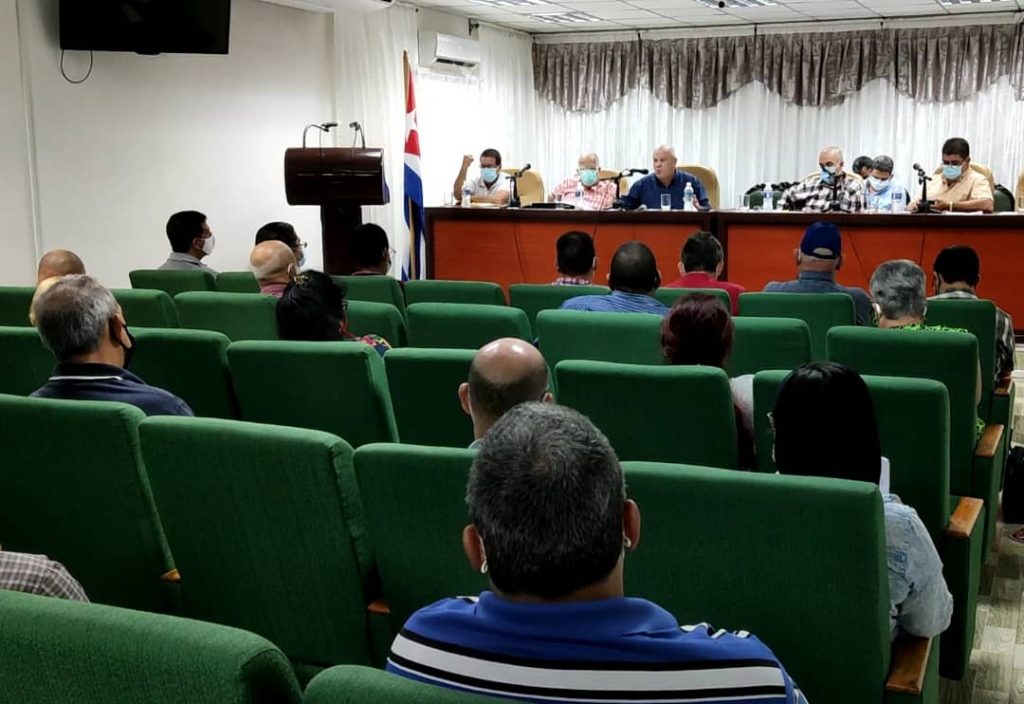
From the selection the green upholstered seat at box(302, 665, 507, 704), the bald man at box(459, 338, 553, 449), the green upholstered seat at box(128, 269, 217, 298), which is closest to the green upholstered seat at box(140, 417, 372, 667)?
the bald man at box(459, 338, 553, 449)

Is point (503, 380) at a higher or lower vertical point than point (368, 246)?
lower

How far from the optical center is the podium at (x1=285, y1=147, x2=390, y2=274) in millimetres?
7652

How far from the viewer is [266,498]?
6.80ft

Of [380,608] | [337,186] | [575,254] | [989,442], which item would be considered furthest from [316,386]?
[337,186]

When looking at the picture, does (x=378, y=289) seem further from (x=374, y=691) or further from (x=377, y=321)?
(x=374, y=691)

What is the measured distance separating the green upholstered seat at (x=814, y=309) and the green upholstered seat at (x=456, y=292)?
3.73 feet

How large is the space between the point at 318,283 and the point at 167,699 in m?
2.56

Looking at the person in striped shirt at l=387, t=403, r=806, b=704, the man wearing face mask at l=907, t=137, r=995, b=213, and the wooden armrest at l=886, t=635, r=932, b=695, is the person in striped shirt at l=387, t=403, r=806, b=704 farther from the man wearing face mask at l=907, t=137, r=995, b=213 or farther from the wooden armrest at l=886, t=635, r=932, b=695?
the man wearing face mask at l=907, t=137, r=995, b=213

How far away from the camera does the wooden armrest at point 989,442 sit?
3.34 m

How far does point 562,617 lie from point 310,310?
2.50 meters

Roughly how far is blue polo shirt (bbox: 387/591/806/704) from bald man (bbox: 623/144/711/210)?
7.47m

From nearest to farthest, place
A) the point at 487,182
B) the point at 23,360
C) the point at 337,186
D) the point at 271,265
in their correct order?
1. the point at 23,360
2. the point at 271,265
3. the point at 337,186
4. the point at 487,182

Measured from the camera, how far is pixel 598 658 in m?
1.12

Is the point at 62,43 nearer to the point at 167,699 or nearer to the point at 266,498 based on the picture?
the point at 266,498
